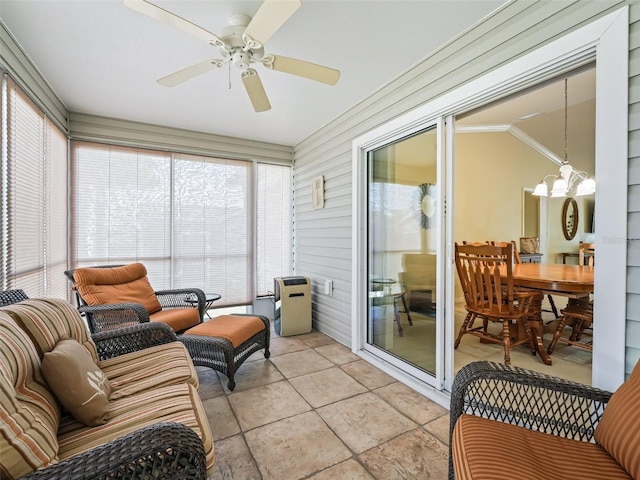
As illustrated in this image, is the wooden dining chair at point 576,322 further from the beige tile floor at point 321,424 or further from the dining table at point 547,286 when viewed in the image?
the beige tile floor at point 321,424

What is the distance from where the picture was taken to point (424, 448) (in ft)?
5.85

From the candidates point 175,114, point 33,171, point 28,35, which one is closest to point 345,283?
point 175,114

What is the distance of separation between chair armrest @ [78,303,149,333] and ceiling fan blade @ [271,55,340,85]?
217cm

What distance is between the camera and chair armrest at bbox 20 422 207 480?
2.72 ft

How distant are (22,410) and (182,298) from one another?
8.10ft

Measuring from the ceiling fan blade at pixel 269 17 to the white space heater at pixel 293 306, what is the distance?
107 inches

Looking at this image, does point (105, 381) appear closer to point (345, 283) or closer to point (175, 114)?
point (345, 283)

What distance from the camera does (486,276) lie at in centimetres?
283

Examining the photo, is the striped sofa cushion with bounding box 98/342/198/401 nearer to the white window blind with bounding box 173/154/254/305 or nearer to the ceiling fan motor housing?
the ceiling fan motor housing

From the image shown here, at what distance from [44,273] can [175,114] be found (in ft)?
7.05

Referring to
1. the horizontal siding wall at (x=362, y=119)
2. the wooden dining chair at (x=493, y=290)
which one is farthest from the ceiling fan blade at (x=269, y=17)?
the wooden dining chair at (x=493, y=290)

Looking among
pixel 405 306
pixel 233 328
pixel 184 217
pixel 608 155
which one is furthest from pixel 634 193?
pixel 184 217

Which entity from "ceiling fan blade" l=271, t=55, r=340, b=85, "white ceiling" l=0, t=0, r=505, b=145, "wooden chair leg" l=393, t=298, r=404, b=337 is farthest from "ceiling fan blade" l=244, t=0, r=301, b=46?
"wooden chair leg" l=393, t=298, r=404, b=337

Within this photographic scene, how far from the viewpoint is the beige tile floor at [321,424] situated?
5.40 ft
